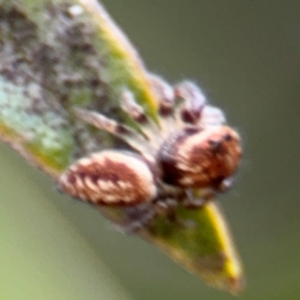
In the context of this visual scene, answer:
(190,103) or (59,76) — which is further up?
(190,103)

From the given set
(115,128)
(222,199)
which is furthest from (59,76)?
(222,199)

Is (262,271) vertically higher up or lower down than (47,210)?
higher up

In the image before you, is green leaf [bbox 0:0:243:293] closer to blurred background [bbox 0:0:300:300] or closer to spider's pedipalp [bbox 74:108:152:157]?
spider's pedipalp [bbox 74:108:152:157]

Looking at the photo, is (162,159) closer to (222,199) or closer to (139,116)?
(139,116)

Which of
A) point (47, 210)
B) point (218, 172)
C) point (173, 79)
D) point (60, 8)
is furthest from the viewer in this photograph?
point (47, 210)

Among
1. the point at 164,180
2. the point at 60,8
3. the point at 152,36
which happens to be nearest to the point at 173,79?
the point at 152,36

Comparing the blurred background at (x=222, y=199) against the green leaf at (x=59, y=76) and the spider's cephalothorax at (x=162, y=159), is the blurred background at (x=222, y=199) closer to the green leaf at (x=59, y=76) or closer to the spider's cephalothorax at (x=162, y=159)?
the spider's cephalothorax at (x=162, y=159)

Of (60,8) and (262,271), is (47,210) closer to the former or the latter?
(262,271)

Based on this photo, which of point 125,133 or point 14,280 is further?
point 14,280
